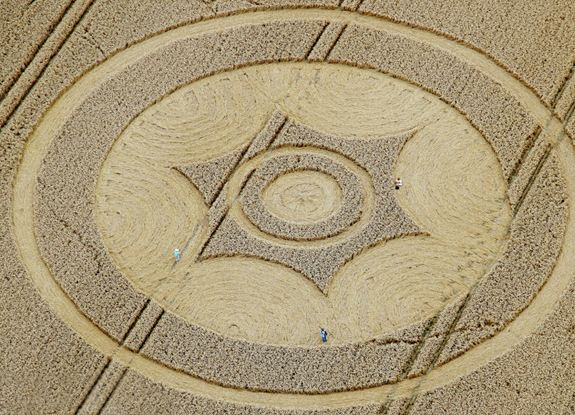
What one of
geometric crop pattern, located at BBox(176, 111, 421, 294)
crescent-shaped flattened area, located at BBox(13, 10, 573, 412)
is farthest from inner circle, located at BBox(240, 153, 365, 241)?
crescent-shaped flattened area, located at BBox(13, 10, 573, 412)

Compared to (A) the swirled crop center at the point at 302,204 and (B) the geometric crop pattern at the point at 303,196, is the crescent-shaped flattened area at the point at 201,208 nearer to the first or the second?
(A) the swirled crop center at the point at 302,204

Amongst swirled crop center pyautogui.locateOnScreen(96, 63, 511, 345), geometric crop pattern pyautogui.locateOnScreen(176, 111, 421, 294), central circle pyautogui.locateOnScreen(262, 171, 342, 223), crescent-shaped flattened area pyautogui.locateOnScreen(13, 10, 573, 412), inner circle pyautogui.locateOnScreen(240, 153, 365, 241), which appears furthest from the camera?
central circle pyautogui.locateOnScreen(262, 171, 342, 223)

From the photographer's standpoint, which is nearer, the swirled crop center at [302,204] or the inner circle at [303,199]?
the swirled crop center at [302,204]

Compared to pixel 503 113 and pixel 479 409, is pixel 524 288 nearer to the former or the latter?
pixel 479 409

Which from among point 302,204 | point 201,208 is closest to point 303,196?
point 302,204

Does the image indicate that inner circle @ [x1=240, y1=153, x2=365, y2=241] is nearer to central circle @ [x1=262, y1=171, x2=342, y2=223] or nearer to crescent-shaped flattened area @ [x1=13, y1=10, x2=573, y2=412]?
central circle @ [x1=262, y1=171, x2=342, y2=223]

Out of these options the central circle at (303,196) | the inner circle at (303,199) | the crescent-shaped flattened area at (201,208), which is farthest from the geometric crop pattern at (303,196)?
the crescent-shaped flattened area at (201,208)

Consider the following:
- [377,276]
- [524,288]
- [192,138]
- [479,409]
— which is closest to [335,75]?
[192,138]
